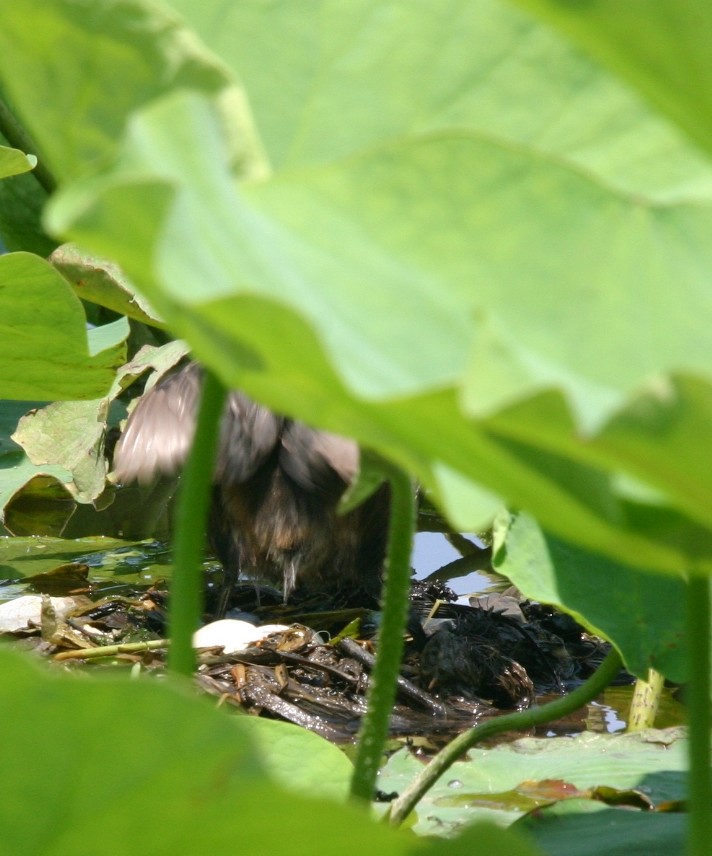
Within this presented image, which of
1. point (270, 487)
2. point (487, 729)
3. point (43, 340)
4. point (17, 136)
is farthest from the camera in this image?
point (17, 136)

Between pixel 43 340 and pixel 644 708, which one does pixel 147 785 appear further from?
pixel 644 708

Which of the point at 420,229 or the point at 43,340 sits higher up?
the point at 420,229

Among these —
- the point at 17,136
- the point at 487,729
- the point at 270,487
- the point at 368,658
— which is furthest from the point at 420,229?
the point at 17,136

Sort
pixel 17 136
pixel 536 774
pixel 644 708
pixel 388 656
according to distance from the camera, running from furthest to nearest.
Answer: pixel 17 136, pixel 644 708, pixel 536 774, pixel 388 656

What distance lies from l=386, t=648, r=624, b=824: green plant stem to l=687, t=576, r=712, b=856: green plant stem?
0.20 meters

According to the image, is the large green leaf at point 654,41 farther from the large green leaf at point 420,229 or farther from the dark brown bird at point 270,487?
the dark brown bird at point 270,487

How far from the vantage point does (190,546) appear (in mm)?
238

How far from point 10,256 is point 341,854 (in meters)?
0.39

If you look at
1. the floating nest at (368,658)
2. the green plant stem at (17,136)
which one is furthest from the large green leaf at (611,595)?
the green plant stem at (17,136)

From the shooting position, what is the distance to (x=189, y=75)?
8.8 inches

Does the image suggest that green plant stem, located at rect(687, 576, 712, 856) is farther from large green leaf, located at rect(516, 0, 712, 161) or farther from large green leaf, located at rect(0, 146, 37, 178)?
Answer: large green leaf, located at rect(0, 146, 37, 178)

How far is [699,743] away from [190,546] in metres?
0.11

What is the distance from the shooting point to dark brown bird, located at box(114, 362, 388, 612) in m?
1.26

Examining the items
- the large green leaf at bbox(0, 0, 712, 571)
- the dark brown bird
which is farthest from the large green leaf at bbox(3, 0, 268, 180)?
the dark brown bird
